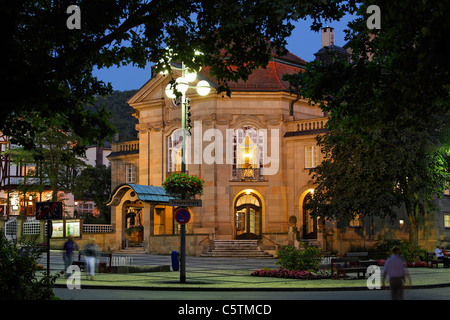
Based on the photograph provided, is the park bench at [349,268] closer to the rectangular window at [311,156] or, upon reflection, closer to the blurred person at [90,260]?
the blurred person at [90,260]

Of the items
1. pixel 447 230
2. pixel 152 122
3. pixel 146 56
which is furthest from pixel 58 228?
pixel 146 56

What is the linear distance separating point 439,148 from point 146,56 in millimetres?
23123

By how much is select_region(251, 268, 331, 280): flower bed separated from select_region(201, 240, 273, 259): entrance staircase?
1545 centimetres

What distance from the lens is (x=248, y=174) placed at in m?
47.1

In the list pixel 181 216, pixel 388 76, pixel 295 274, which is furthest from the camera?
pixel 295 274

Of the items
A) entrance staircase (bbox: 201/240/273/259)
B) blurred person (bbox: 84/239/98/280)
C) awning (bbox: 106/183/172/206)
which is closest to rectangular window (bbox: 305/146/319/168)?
entrance staircase (bbox: 201/240/273/259)

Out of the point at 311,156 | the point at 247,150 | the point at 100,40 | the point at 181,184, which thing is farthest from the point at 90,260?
the point at 311,156

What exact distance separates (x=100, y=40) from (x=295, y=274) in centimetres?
1411

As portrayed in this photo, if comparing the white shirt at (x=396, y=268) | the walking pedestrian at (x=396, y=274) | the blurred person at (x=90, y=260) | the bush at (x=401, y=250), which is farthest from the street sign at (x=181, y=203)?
the bush at (x=401, y=250)

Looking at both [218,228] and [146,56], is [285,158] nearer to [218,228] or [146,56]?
[218,228]

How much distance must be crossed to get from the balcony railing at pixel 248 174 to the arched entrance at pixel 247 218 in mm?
1158

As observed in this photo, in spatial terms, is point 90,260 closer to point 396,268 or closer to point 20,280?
point 20,280

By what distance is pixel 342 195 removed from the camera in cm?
3653

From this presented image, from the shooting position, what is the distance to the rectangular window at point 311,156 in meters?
46.7
